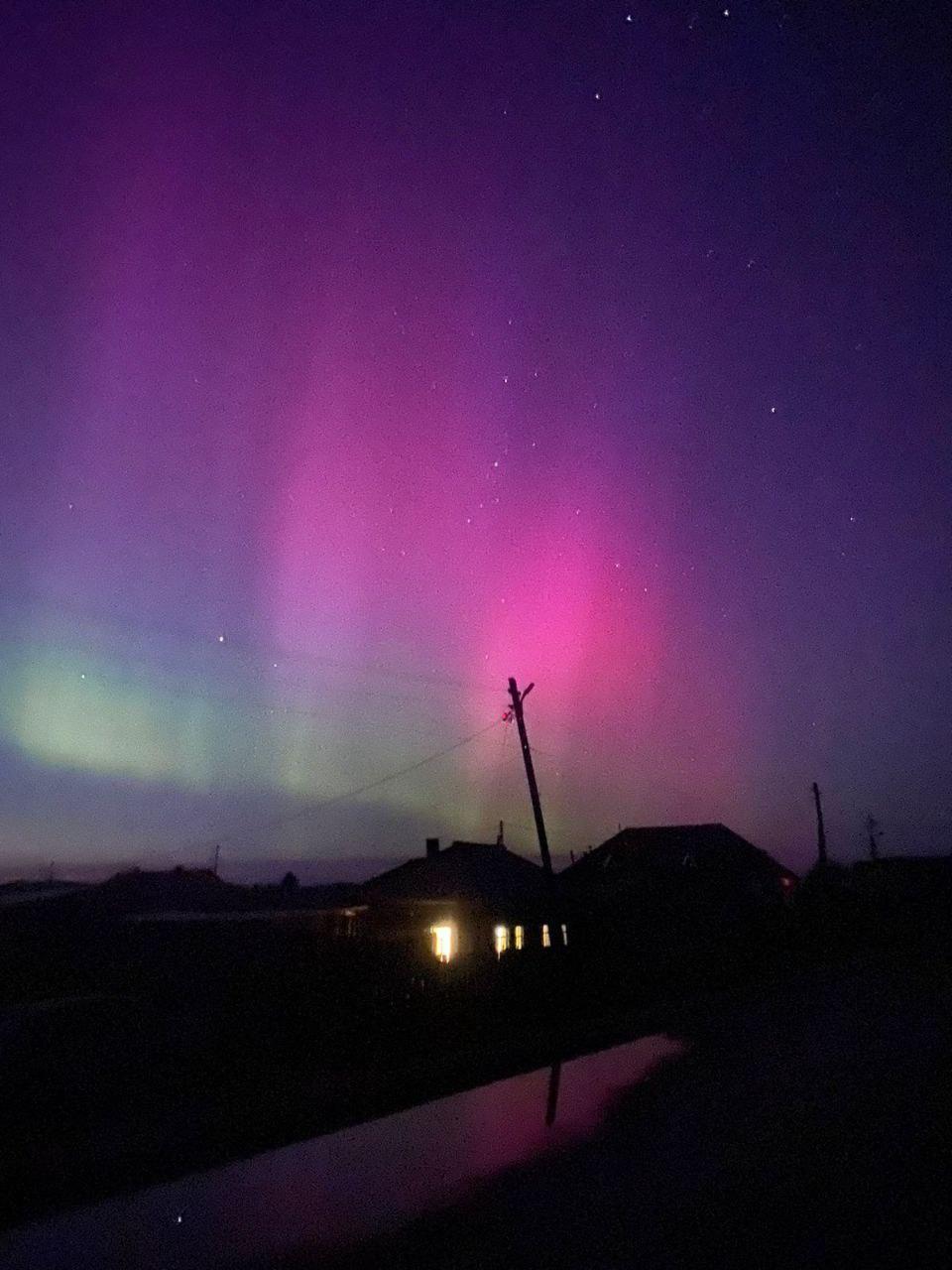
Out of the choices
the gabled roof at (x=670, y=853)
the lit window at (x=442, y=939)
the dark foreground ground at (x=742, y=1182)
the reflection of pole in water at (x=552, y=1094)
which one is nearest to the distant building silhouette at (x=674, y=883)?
the gabled roof at (x=670, y=853)

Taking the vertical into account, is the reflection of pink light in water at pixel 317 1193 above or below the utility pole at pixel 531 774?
below

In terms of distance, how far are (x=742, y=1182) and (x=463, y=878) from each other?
2555 cm

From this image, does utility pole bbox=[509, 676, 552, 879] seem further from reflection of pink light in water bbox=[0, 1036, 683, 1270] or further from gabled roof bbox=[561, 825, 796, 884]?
gabled roof bbox=[561, 825, 796, 884]

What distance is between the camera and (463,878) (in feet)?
107

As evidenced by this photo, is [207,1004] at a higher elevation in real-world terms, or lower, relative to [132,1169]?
higher

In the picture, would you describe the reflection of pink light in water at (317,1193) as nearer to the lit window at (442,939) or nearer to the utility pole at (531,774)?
the utility pole at (531,774)

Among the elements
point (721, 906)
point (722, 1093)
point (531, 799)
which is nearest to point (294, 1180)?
point (722, 1093)

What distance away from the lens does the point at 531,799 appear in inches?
840

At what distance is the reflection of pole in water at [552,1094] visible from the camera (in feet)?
34.4

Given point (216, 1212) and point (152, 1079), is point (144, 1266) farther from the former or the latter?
point (152, 1079)

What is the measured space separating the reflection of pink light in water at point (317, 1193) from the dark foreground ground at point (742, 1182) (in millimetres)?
423

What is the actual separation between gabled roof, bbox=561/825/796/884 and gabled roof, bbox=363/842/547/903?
8142 mm

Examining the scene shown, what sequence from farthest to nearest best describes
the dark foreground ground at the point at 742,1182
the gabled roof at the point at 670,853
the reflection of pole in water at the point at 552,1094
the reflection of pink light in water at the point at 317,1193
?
the gabled roof at the point at 670,853
the reflection of pole in water at the point at 552,1094
the reflection of pink light in water at the point at 317,1193
the dark foreground ground at the point at 742,1182

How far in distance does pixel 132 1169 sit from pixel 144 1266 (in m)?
2.95
